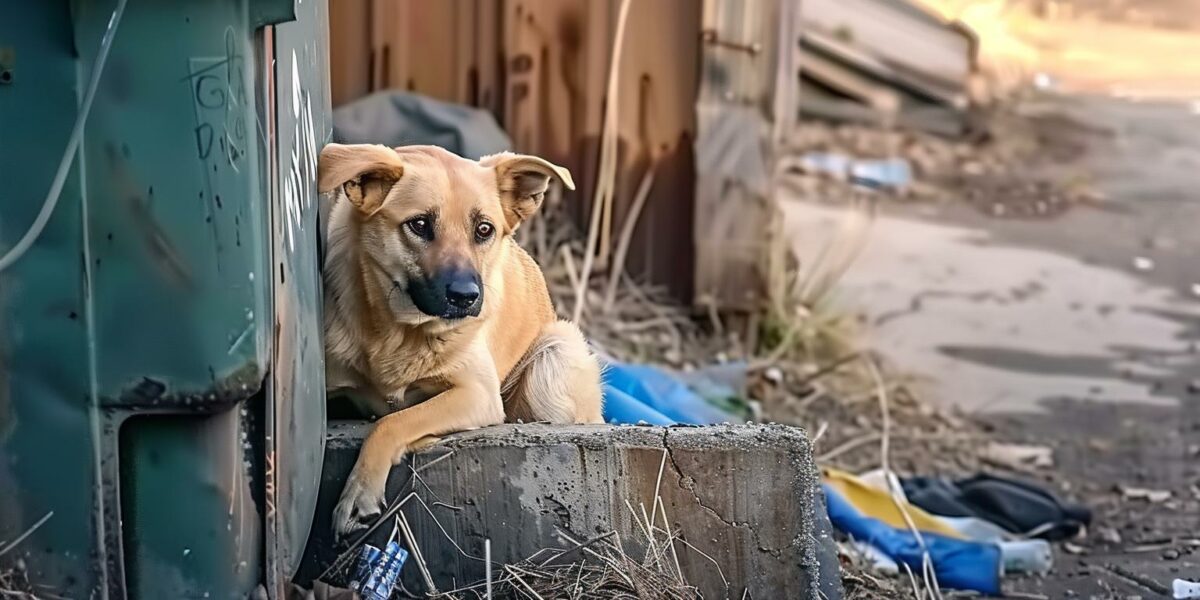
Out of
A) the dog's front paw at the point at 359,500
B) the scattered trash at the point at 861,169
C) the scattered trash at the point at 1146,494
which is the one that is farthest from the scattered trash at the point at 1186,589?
the scattered trash at the point at 861,169

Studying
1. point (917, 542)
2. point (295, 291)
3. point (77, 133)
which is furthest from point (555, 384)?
point (77, 133)

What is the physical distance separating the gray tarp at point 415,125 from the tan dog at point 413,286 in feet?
6.63

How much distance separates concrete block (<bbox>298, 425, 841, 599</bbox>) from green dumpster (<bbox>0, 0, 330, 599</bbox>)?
0.61m

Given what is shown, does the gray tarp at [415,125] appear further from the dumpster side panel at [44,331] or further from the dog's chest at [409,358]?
the dumpster side panel at [44,331]

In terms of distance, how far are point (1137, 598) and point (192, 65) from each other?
3281 millimetres

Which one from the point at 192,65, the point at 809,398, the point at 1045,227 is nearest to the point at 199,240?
the point at 192,65

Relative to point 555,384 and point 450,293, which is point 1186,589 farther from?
point 450,293

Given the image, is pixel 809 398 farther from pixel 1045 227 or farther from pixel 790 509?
pixel 1045 227

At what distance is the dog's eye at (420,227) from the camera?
3.58m

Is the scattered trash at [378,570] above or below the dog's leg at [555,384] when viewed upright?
below

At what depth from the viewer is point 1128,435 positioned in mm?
6504

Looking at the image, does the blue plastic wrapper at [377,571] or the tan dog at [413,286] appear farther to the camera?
the tan dog at [413,286]

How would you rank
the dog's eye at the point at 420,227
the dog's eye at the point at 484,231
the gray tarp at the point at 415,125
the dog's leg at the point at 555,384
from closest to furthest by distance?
the dog's eye at the point at 420,227 → the dog's eye at the point at 484,231 → the dog's leg at the point at 555,384 → the gray tarp at the point at 415,125

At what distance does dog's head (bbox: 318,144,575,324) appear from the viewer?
350 cm
